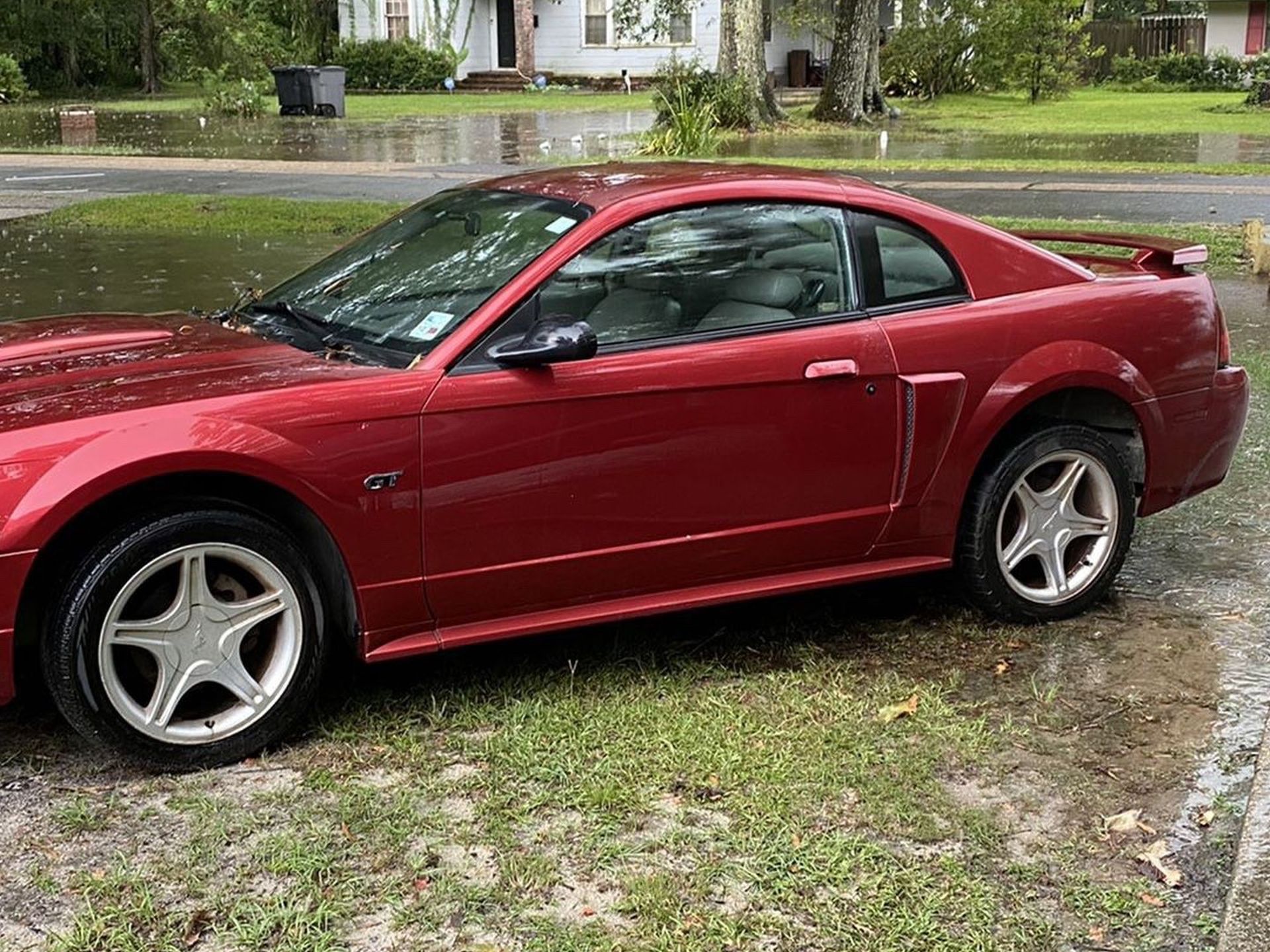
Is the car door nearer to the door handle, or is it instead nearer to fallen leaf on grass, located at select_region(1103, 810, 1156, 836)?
the door handle

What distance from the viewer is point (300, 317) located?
176 inches

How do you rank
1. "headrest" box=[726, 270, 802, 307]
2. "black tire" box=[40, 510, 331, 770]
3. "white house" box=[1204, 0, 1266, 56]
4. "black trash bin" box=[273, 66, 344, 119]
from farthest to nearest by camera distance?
"white house" box=[1204, 0, 1266, 56] → "black trash bin" box=[273, 66, 344, 119] → "headrest" box=[726, 270, 802, 307] → "black tire" box=[40, 510, 331, 770]

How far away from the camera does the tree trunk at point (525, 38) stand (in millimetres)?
43000

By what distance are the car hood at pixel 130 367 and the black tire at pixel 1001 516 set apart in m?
2.09

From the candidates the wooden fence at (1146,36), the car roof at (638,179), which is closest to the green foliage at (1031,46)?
the wooden fence at (1146,36)

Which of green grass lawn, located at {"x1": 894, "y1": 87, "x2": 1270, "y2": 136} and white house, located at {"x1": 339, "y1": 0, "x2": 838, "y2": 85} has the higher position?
white house, located at {"x1": 339, "y1": 0, "x2": 838, "y2": 85}

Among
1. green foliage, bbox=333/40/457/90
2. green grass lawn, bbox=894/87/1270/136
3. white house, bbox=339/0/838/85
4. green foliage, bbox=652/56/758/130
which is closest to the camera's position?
green foliage, bbox=652/56/758/130

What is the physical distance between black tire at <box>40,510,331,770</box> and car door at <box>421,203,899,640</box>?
36cm

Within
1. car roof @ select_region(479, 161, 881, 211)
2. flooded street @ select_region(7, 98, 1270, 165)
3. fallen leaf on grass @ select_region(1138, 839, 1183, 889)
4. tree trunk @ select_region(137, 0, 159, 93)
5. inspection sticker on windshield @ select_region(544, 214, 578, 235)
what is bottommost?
fallen leaf on grass @ select_region(1138, 839, 1183, 889)

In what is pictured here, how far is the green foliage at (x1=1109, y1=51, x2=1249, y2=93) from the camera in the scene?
42.0 meters

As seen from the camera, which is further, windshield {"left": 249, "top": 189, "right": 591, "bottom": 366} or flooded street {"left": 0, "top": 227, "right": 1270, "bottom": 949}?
windshield {"left": 249, "top": 189, "right": 591, "bottom": 366}

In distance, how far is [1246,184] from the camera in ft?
56.9

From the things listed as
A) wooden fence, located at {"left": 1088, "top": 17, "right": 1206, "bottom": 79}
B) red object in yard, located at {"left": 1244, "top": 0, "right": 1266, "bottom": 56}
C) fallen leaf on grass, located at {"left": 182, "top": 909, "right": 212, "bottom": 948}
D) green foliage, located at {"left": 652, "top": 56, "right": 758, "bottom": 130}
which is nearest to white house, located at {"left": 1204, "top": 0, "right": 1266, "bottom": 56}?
red object in yard, located at {"left": 1244, "top": 0, "right": 1266, "bottom": 56}

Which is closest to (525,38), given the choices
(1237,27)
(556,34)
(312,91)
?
(556,34)
